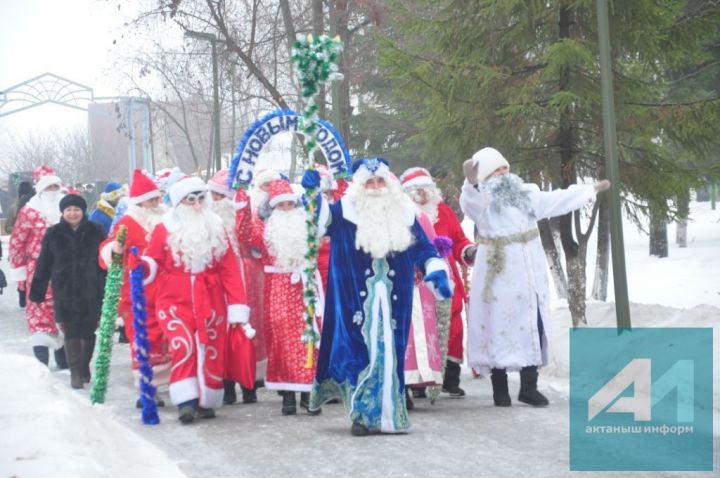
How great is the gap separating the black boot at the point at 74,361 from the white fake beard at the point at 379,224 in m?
4.11

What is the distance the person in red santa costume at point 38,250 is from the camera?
12.9m

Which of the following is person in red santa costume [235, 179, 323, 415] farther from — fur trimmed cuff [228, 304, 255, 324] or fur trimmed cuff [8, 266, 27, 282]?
fur trimmed cuff [8, 266, 27, 282]

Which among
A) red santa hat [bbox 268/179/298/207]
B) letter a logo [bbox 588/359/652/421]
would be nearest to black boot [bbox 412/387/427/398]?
letter a logo [bbox 588/359/652/421]

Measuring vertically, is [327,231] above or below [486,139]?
below

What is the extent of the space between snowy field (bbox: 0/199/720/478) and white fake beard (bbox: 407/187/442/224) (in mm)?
1643

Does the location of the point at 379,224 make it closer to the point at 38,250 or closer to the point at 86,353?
the point at 86,353

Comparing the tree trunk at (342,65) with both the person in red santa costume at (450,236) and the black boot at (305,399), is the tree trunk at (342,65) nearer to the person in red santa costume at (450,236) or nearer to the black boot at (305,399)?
the person in red santa costume at (450,236)

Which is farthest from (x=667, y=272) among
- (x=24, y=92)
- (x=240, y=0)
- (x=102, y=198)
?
(x=24, y=92)

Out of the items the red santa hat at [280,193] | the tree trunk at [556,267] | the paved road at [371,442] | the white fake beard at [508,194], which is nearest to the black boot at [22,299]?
the tree trunk at [556,267]

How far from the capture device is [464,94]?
12766 mm

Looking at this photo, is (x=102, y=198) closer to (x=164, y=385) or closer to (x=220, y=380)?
(x=164, y=385)

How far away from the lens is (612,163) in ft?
36.1

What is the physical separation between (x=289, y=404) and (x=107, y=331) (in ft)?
5.20

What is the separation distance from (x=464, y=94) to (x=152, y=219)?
3625 mm
